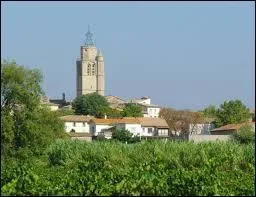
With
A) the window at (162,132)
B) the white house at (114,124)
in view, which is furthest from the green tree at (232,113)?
the white house at (114,124)

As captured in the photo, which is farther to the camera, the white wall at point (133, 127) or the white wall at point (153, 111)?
the white wall at point (153, 111)

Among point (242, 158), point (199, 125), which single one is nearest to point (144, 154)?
point (242, 158)

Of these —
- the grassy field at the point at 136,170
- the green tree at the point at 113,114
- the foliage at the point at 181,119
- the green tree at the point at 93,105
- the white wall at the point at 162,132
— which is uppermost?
the green tree at the point at 93,105

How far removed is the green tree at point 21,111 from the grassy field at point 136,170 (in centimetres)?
80

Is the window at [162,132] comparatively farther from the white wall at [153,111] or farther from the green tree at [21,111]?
the green tree at [21,111]

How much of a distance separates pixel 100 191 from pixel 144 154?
1988cm

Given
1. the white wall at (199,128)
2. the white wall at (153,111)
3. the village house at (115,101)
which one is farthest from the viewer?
the village house at (115,101)

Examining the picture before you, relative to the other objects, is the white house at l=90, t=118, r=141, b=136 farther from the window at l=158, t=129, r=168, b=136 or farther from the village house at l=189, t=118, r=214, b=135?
the village house at l=189, t=118, r=214, b=135

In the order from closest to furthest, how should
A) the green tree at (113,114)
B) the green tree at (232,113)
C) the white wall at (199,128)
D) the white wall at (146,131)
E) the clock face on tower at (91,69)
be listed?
the green tree at (232,113) < the white wall at (146,131) < the white wall at (199,128) < the green tree at (113,114) < the clock face on tower at (91,69)

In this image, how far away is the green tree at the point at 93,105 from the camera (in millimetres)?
129875

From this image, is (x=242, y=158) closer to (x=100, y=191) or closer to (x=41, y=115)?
(x=41, y=115)

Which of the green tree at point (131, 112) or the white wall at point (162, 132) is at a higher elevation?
the green tree at point (131, 112)

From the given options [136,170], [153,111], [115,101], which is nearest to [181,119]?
[153,111]

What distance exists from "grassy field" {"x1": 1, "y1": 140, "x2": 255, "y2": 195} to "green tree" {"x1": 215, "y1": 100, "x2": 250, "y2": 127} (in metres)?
64.5
